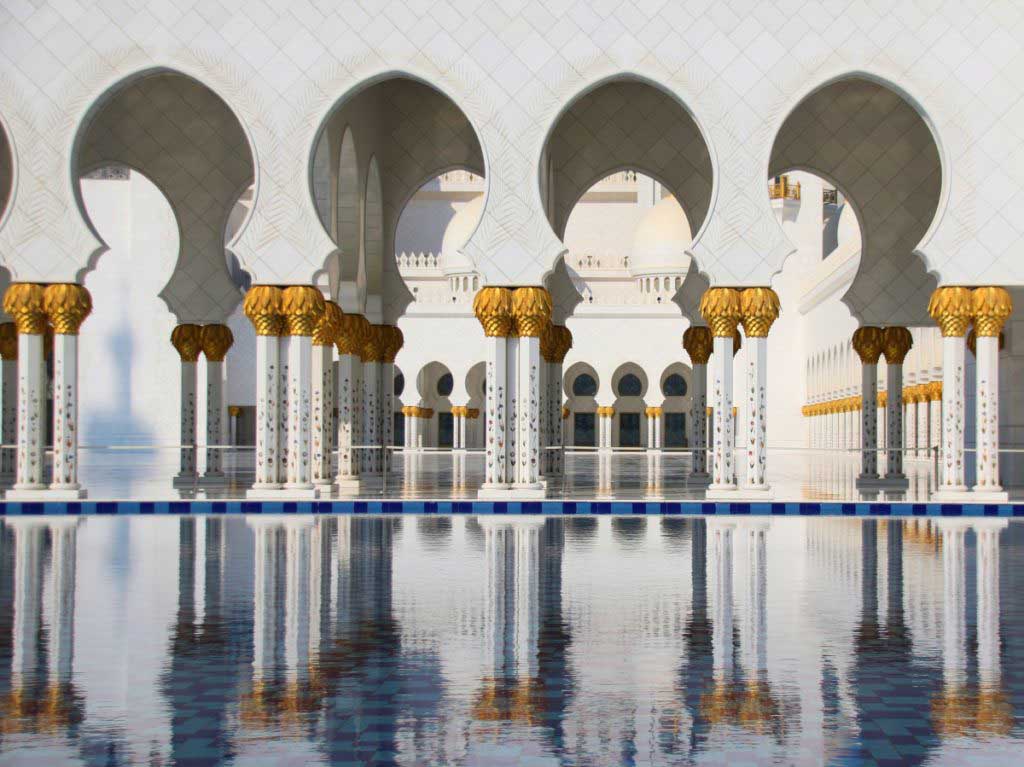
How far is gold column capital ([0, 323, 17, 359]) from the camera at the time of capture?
15734 mm

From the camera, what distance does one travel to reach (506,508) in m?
12.6

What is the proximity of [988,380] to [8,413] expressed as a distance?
380 inches

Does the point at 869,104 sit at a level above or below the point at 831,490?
above

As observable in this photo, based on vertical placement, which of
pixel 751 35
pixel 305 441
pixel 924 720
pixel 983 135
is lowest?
pixel 924 720

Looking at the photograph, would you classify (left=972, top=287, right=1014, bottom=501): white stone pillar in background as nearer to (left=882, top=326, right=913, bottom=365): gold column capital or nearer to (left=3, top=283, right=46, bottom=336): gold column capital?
(left=882, top=326, right=913, bottom=365): gold column capital

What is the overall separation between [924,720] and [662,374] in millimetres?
30574

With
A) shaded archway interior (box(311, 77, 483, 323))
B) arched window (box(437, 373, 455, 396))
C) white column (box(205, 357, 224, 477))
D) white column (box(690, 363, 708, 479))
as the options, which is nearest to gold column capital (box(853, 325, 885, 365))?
white column (box(690, 363, 708, 479))

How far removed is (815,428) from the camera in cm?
3659

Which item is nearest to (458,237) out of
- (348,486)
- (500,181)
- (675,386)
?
(675,386)

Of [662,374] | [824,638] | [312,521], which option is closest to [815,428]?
[662,374]

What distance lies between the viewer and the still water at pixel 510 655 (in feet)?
12.3

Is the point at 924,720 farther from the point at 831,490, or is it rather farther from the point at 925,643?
the point at 831,490

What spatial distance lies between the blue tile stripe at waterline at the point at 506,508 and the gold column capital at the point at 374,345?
4135 mm

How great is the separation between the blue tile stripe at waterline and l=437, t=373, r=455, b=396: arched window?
2507 cm
